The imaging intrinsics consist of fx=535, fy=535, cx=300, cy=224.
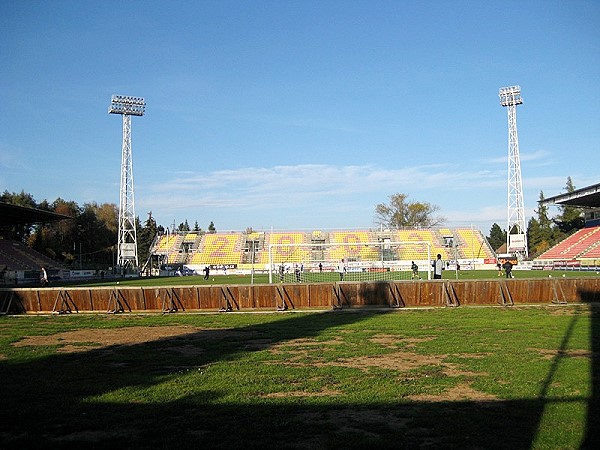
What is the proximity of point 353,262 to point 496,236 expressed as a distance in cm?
11160

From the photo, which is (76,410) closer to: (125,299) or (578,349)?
(578,349)

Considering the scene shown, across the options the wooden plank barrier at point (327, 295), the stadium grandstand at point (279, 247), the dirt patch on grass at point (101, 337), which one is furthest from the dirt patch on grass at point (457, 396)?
the stadium grandstand at point (279, 247)

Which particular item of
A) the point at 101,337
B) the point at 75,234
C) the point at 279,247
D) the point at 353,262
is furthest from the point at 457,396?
the point at 75,234

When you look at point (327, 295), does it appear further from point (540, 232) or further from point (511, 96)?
point (540, 232)

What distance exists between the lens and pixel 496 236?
149 meters

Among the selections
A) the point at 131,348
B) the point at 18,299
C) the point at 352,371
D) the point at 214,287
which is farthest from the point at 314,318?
the point at 18,299

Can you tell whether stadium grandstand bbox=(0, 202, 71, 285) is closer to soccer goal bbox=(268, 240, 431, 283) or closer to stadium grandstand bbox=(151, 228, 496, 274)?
stadium grandstand bbox=(151, 228, 496, 274)

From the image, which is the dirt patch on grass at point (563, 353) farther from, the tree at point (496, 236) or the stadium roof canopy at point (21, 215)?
the tree at point (496, 236)

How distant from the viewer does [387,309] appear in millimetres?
21562

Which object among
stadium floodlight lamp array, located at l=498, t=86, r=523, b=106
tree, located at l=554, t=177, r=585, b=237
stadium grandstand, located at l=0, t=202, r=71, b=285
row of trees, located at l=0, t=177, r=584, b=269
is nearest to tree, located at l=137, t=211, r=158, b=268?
row of trees, located at l=0, t=177, r=584, b=269

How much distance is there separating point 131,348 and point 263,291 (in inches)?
385

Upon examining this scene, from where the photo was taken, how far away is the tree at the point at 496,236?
14425cm

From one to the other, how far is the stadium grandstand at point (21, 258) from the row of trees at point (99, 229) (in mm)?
12081

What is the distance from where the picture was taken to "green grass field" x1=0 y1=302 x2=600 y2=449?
6.33m
